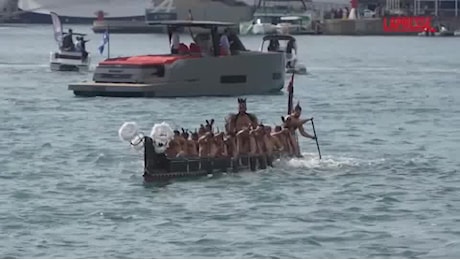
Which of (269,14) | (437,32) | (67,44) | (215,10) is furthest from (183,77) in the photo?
(215,10)

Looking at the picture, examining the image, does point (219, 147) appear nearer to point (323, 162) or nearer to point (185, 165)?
point (185, 165)

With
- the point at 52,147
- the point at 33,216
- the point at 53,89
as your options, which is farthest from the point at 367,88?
the point at 33,216

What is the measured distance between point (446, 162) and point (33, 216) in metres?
13.3

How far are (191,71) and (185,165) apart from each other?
24.7 m

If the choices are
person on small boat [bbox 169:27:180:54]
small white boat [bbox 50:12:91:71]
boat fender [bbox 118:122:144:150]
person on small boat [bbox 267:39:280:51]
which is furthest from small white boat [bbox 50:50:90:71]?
boat fender [bbox 118:122:144:150]

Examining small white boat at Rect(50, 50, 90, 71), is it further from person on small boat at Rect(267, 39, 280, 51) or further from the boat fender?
the boat fender

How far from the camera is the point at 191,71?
61.1 metres

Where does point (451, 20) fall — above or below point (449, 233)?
below

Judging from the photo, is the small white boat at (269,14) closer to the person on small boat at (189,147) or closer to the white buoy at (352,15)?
the white buoy at (352,15)

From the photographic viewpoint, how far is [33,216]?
108 feet

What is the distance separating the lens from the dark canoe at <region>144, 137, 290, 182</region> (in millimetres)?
35844

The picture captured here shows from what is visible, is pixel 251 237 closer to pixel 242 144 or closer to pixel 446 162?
pixel 242 144

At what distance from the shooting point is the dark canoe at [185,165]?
3584cm

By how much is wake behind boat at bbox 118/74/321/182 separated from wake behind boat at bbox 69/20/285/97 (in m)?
20.9
